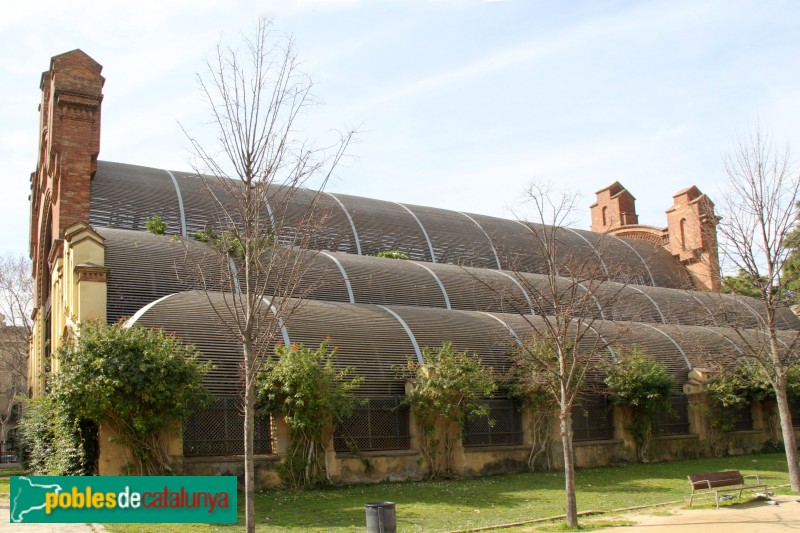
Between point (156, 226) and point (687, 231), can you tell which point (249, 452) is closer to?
point (156, 226)

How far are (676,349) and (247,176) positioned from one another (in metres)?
22.1

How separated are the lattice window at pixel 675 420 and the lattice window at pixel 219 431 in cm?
1448

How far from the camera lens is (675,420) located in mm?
28562

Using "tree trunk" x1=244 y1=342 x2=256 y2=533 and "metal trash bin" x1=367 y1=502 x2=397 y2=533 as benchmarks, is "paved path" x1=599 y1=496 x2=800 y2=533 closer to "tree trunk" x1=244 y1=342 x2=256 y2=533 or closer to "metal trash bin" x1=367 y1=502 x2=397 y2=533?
"metal trash bin" x1=367 y1=502 x2=397 y2=533

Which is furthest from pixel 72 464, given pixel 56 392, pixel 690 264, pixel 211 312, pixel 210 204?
pixel 690 264

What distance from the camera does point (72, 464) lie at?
19.0 meters

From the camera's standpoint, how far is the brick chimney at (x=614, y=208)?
5022 cm

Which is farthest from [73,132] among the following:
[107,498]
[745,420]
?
[745,420]

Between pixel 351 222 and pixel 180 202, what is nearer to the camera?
pixel 180 202

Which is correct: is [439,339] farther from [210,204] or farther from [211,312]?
[210,204]

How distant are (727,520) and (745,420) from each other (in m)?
17.6

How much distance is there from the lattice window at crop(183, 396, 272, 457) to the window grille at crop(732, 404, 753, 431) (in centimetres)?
1889

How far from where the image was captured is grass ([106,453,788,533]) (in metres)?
14.6

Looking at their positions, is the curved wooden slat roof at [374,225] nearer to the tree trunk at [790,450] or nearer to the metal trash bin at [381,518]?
the tree trunk at [790,450]
